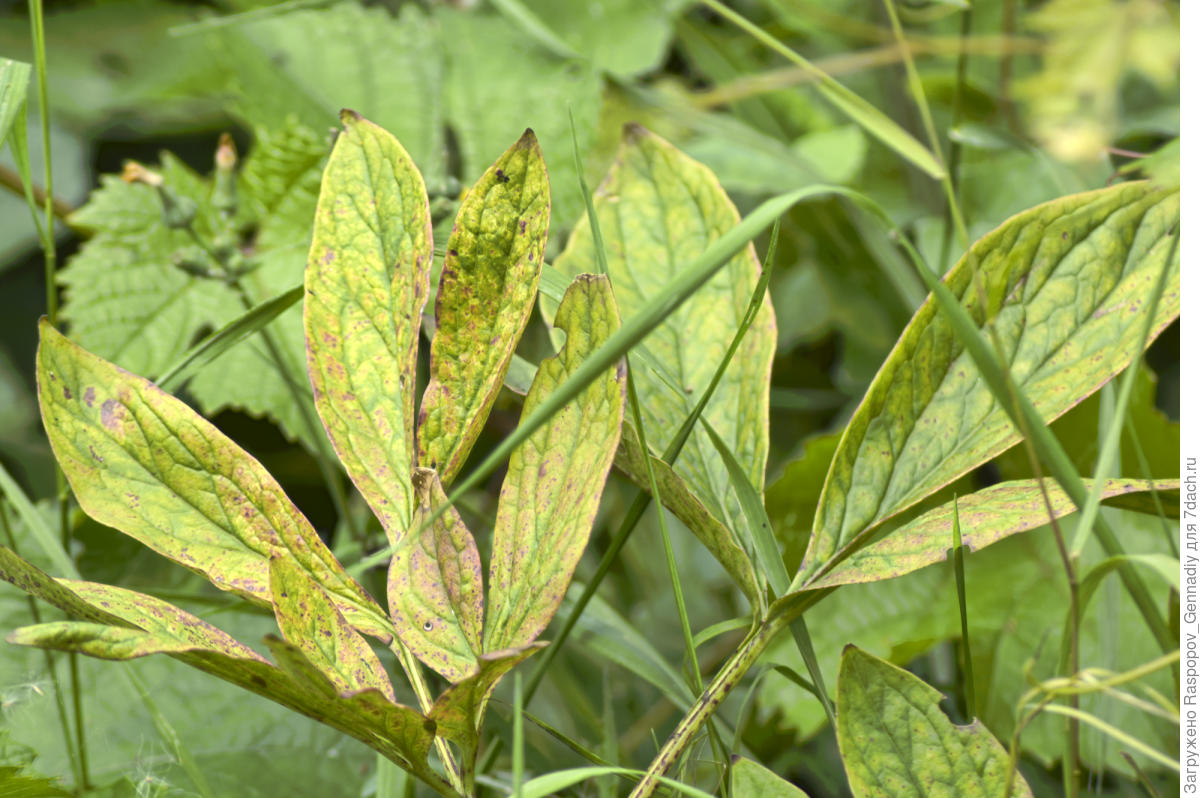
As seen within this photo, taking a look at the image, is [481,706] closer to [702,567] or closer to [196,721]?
[196,721]

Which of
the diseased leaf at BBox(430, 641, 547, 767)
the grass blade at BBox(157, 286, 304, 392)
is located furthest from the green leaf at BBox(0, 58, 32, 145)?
the diseased leaf at BBox(430, 641, 547, 767)

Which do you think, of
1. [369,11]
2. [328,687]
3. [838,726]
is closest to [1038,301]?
[838,726]

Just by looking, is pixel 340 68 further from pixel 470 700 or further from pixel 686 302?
pixel 470 700

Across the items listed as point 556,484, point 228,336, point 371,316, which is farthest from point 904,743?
point 228,336

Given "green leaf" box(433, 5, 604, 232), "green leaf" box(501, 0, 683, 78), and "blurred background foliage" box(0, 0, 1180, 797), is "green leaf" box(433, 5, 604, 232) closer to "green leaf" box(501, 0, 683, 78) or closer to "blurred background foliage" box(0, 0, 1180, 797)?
"blurred background foliage" box(0, 0, 1180, 797)

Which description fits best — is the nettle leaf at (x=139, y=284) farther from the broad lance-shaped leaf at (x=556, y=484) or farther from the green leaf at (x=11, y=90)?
the broad lance-shaped leaf at (x=556, y=484)
